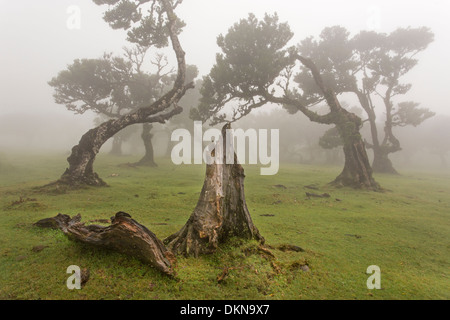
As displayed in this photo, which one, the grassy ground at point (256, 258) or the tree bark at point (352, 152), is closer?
the grassy ground at point (256, 258)

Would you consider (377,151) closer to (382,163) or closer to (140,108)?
(382,163)

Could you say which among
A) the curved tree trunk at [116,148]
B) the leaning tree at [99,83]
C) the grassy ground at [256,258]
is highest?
the leaning tree at [99,83]

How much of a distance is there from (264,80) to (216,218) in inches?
705

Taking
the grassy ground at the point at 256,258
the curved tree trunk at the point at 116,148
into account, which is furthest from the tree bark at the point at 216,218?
the curved tree trunk at the point at 116,148

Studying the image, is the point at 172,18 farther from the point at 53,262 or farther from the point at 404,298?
the point at 404,298

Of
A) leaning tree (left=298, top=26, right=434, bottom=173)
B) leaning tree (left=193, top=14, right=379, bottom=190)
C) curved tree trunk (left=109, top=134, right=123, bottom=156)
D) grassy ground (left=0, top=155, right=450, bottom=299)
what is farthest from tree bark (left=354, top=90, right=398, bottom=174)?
curved tree trunk (left=109, top=134, right=123, bottom=156)

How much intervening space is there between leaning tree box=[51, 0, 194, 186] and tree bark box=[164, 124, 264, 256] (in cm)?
1199

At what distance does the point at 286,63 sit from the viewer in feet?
72.3

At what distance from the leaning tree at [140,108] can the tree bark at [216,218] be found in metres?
12.0

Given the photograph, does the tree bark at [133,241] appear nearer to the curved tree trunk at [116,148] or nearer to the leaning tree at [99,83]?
the leaning tree at [99,83]

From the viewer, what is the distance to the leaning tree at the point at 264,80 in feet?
70.1

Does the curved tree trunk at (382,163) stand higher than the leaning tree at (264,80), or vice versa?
the leaning tree at (264,80)

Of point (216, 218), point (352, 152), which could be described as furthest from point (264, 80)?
point (216, 218)
